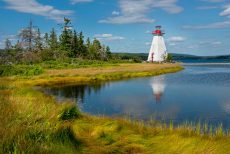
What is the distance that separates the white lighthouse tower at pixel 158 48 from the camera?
126656 mm

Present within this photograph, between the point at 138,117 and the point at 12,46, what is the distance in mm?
87920

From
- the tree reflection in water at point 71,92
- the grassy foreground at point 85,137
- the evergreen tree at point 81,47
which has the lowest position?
the tree reflection in water at point 71,92

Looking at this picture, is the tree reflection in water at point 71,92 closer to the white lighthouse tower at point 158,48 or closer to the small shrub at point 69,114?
the small shrub at point 69,114

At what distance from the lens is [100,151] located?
1010 centimetres

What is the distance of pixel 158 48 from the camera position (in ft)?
414

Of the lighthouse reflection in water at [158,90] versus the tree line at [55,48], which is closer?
the lighthouse reflection in water at [158,90]

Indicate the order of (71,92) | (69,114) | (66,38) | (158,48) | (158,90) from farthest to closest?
1. (158,48)
2. (66,38)
3. (158,90)
4. (71,92)
5. (69,114)

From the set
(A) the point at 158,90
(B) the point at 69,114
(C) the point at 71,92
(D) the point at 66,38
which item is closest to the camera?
(B) the point at 69,114

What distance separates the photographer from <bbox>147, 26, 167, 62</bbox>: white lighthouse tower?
127 meters

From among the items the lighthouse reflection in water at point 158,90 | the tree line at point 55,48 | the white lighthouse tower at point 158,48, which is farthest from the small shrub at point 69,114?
the white lighthouse tower at point 158,48

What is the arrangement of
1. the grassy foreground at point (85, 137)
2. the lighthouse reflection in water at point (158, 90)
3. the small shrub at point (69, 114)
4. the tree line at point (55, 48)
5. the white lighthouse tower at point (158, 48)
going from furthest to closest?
1. the white lighthouse tower at point (158, 48)
2. the tree line at point (55, 48)
3. the lighthouse reflection in water at point (158, 90)
4. the small shrub at point (69, 114)
5. the grassy foreground at point (85, 137)

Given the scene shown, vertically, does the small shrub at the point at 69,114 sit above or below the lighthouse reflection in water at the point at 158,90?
above

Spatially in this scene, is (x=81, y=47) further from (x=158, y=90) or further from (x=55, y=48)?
(x=158, y=90)

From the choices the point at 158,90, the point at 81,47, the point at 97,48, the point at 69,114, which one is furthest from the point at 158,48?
the point at 69,114
